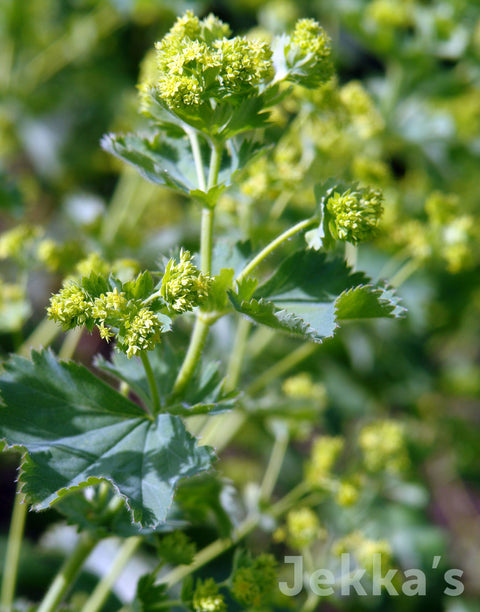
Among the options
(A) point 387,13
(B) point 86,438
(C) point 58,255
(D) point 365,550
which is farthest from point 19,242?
(A) point 387,13

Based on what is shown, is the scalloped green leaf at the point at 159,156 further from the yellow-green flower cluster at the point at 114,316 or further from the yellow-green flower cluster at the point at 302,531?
the yellow-green flower cluster at the point at 302,531

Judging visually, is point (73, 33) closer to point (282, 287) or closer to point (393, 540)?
point (282, 287)

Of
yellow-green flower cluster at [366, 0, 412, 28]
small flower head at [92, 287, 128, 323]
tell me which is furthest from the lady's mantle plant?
yellow-green flower cluster at [366, 0, 412, 28]

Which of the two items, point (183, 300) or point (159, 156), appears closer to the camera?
point (183, 300)

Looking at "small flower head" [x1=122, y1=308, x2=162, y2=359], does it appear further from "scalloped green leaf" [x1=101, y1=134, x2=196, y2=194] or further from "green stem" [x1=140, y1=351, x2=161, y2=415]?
"scalloped green leaf" [x1=101, y1=134, x2=196, y2=194]

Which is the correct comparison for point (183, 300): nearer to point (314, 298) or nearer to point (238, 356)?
point (314, 298)

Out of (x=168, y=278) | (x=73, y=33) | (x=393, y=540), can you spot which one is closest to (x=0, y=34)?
(x=73, y=33)

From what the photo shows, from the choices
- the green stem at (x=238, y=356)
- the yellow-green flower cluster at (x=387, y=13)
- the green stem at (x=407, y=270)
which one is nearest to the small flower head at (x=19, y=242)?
the green stem at (x=238, y=356)
